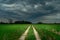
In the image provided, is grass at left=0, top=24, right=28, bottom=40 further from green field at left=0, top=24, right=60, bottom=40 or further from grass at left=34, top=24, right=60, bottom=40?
grass at left=34, top=24, right=60, bottom=40

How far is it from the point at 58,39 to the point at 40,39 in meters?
2.99

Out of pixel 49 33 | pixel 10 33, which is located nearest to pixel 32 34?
pixel 49 33

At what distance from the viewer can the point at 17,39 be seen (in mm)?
36969

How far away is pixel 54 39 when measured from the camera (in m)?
36.8

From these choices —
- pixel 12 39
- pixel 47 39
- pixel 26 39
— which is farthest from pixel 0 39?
pixel 47 39

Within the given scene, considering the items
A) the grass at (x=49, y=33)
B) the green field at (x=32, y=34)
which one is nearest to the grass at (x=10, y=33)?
the green field at (x=32, y=34)

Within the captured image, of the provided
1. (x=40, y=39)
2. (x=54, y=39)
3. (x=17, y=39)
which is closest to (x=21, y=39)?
(x=17, y=39)

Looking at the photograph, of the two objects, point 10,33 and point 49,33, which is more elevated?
point 10,33

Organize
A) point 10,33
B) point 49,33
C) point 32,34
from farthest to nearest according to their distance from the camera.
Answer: point 10,33, point 49,33, point 32,34

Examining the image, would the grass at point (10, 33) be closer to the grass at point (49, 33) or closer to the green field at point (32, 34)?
the green field at point (32, 34)

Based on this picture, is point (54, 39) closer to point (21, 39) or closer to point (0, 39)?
point (21, 39)

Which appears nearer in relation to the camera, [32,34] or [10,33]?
[32,34]

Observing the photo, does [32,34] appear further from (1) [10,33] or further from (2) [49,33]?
(1) [10,33]

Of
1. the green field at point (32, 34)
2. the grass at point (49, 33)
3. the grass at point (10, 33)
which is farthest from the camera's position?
the grass at point (49, 33)
